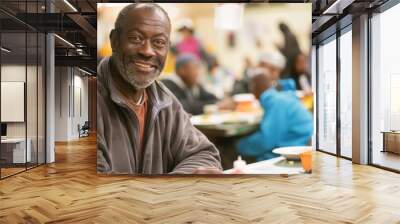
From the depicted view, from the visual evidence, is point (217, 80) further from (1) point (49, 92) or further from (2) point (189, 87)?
(1) point (49, 92)

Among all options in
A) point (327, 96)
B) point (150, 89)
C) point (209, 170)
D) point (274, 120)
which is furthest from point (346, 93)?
point (150, 89)

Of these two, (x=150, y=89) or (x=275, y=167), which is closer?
(x=150, y=89)

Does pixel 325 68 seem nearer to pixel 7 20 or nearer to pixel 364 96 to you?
pixel 364 96

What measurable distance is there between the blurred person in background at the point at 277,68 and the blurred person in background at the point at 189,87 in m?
0.82

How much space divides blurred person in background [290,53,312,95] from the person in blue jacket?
187 mm

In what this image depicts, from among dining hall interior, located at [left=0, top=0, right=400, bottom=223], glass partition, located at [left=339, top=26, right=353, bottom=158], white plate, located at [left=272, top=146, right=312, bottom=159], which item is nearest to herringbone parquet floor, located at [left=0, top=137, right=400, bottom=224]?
dining hall interior, located at [left=0, top=0, right=400, bottom=223]

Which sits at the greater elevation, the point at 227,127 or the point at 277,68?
the point at 277,68

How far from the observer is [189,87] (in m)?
6.32

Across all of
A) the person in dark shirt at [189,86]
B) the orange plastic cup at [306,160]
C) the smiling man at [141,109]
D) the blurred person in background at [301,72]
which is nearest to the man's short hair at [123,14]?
the smiling man at [141,109]

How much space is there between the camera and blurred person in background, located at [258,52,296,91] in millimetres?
6340

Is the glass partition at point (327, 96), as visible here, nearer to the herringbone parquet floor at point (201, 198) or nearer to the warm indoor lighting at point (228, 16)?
the herringbone parquet floor at point (201, 198)

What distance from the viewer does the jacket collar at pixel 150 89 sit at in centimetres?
622

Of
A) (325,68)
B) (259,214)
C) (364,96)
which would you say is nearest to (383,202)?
(259,214)

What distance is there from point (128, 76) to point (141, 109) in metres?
0.56
